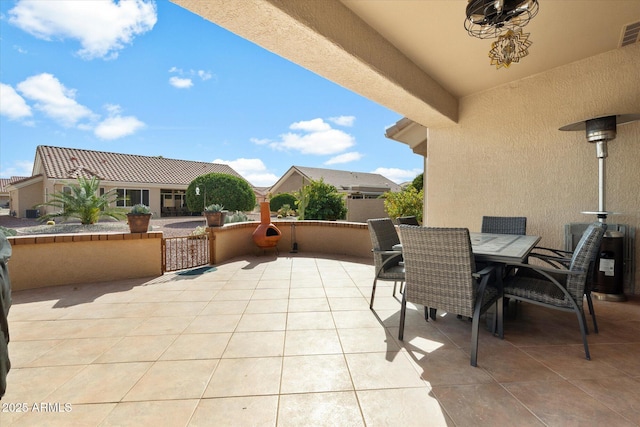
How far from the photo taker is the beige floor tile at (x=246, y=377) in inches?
63.3

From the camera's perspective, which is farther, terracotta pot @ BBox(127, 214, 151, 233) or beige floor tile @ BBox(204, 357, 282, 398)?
terracotta pot @ BBox(127, 214, 151, 233)

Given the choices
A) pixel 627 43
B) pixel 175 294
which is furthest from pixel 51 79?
pixel 627 43

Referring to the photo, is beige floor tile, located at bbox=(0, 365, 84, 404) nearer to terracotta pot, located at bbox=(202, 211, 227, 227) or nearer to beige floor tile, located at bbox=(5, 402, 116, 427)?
beige floor tile, located at bbox=(5, 402, 116, 427)

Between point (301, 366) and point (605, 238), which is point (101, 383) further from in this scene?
point (605, 238)

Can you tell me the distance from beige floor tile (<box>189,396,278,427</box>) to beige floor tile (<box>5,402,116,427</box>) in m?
0.50

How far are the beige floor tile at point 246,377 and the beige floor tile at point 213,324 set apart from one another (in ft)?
1.82

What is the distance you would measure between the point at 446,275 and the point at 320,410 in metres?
1.23

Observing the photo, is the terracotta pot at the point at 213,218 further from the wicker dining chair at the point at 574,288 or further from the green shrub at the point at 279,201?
the green shrub at the point at 279,201

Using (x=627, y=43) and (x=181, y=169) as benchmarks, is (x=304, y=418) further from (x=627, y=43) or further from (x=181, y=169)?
(x=181, y=169)

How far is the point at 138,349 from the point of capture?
2.09 metres

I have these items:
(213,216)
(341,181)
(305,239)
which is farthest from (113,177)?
(305,239)

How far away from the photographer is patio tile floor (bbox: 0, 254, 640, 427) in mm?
1427

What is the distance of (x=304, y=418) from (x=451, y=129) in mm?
4822

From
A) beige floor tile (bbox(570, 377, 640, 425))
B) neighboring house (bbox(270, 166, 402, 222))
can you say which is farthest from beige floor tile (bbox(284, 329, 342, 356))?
neighboring house (bbox(270, 166, 402, 222))
